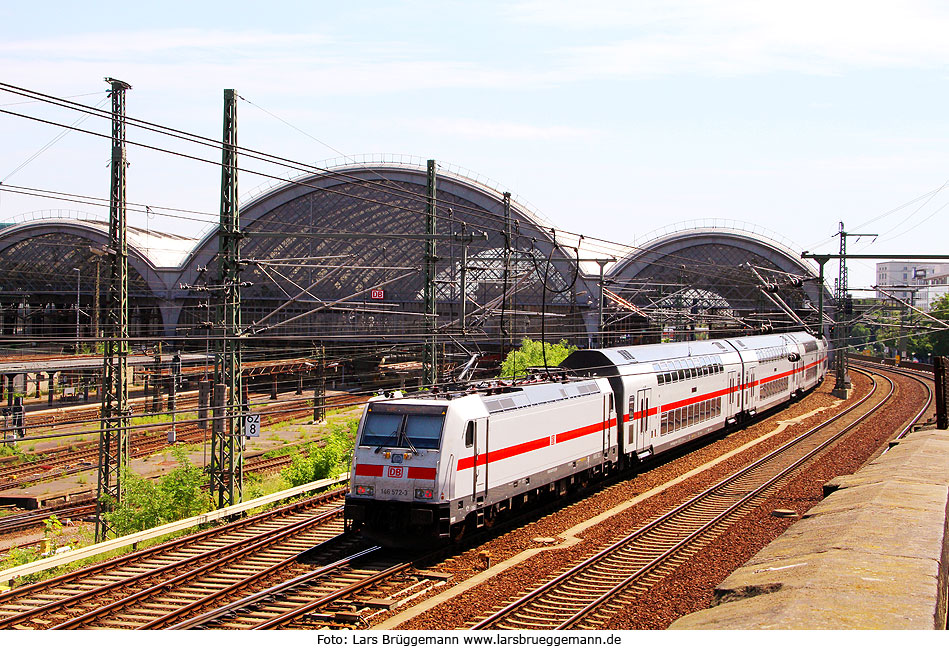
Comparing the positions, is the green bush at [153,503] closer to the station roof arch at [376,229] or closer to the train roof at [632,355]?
the train roof at [632,355]

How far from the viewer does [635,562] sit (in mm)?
16953

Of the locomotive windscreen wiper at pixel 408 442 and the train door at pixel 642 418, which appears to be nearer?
the locomotive windscreen wiper at pixel 408 442

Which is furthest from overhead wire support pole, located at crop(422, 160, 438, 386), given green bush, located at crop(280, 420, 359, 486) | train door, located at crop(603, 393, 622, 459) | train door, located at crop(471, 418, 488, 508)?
train door, located at crop(471, 418, 488, 508)

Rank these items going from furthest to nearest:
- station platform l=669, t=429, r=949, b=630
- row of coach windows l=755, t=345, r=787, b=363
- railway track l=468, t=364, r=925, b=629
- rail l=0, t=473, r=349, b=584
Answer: row of coach windows l=755, t=345, r=787, b=363 < rail l=0, t=473, r=349, b=584 < railway track l=468, t=364, r=925, b=629 < station platform l=669, t=429, r=949, b=630

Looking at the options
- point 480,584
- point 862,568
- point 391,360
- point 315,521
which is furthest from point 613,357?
point 391,360

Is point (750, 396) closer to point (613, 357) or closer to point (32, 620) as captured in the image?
point (613, 357)

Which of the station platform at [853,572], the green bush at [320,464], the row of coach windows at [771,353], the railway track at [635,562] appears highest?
the row of coach windows at [771,353]

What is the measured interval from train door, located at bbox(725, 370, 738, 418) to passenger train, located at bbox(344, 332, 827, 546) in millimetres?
4177

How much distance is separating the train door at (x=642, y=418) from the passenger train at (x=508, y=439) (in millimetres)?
31

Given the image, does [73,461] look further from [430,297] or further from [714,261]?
[714,261]

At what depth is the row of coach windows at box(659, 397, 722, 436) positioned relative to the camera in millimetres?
28719

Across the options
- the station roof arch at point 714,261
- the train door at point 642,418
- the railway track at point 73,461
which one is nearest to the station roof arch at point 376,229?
the station roof arch at point 714,261

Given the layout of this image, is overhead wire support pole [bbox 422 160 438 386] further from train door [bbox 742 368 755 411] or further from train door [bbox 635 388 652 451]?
train door [bbox 742 368 755 411]

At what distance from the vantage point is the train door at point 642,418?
26391 mm
